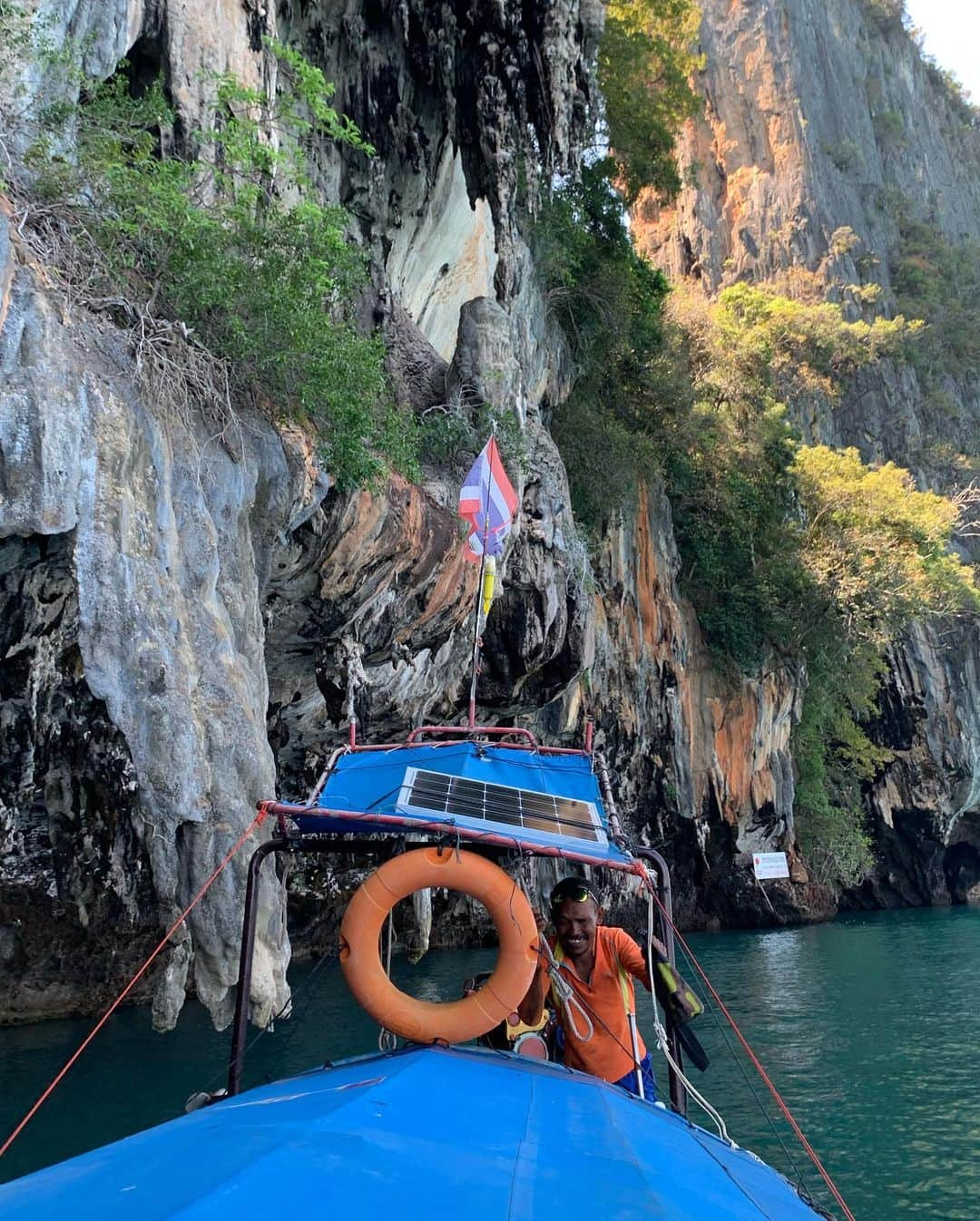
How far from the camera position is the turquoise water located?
26.7ft

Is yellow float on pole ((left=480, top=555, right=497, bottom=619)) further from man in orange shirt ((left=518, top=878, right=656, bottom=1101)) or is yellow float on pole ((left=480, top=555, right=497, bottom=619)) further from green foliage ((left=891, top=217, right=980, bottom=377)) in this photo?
green foliage ((left=891, top=217, right=980, bottom=377))

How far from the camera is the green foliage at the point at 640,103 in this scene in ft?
75.3

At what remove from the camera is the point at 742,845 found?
28.0m

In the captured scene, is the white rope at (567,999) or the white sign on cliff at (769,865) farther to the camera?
the white sign on cliff at (769,865)

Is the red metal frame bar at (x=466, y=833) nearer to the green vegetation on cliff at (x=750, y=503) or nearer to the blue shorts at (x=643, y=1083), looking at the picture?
the blue shorts at (x=643, y=1083)

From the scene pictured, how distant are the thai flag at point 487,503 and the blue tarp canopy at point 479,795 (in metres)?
4.09

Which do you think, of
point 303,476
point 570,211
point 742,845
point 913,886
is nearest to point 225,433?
point 303,476

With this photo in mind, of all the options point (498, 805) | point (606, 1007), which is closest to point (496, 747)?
point (498, 805)

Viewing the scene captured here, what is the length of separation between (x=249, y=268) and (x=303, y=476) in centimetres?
202

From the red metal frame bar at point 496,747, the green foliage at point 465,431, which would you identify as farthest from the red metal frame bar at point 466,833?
the green foliage at point 465,431

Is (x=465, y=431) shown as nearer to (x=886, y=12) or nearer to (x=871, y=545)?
(x=871, y=545)

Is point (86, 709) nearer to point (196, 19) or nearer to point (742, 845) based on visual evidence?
point (196, 19)

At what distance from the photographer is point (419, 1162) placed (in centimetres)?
318

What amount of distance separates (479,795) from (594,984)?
4.53 ft
